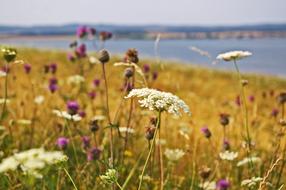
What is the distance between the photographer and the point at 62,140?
7.08 feet

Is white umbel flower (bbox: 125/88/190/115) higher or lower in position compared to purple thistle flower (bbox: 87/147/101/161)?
higher

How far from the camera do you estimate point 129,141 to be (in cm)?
287

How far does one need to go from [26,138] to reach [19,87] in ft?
5.49

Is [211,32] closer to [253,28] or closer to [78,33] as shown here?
[253,28]

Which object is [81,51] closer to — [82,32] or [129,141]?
[82,32]

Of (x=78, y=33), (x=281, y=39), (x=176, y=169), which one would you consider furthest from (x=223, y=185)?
(x=281, y=39)

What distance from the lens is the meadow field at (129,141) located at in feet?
4.12

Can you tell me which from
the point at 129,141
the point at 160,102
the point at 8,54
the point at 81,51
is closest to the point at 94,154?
the point at 8,54

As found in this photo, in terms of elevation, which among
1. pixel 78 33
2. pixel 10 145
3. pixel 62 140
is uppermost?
pixel 78 33

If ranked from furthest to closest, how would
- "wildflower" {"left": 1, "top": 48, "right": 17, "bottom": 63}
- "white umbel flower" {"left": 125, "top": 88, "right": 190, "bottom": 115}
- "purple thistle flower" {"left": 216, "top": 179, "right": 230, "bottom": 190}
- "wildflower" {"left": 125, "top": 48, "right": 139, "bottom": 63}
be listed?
1. "purple thistle flower" {"left": 216, "top": 179, "right": 230, "bottom": 190}
2. "wildflower" {"left": 125, "top": 48, "right": 139, "bottom": 63}
3. "wildflower" {"left": 1, "top": 48, "right": 17, "bottom": 63}
4. "white umbel flower" {"left": 125, "top": 88, "right": 190, "bottom": 115}

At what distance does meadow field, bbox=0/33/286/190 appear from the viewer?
1256 mm

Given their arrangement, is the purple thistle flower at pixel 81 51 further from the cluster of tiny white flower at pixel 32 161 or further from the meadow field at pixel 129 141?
the cluster of tiny white flower at pixel 32 161

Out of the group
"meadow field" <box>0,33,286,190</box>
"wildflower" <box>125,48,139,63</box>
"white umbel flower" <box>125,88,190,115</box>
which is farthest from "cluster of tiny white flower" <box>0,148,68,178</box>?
"wildflower" <box>125,48,139,63</box>

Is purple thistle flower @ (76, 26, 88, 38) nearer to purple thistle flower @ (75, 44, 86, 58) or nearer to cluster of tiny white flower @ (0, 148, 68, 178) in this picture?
purple thistle flower @ (75, 44, 86, 58)
